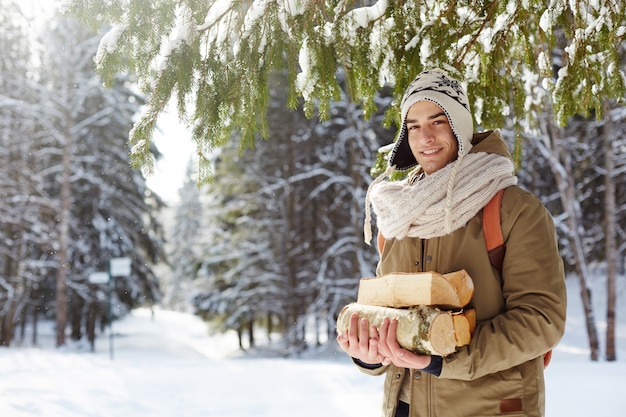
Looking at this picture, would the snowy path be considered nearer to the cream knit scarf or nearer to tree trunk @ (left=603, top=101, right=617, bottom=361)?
tree trunk @ (left=603, top=101, right=617, bottom=361)

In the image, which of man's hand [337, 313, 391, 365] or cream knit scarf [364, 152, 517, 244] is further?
cream knit scarf [364, 152, 517, 244]

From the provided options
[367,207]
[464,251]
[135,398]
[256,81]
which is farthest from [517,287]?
[135,398]

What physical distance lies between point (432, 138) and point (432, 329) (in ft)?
2.60

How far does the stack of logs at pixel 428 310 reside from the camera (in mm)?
1769

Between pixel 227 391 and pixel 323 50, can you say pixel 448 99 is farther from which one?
pixel 227 391

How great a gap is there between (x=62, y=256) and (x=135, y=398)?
10.7m

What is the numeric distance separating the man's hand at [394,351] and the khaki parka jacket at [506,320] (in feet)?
0.27

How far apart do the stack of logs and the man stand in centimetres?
4

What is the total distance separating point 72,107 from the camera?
1834 cm

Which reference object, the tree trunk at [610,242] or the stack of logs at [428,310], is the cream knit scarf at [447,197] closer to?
the stack of logs at [428,310]

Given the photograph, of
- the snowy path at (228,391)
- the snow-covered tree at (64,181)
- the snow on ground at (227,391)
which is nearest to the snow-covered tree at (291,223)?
the snow-covered tree at (64,181)

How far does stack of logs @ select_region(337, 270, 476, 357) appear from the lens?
177cm

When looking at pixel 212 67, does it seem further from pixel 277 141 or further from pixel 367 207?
pixel 277 141

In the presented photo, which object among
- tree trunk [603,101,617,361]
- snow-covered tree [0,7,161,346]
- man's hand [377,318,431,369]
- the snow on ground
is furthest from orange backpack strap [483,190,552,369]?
snow-covered tree [0,7,161,346]
